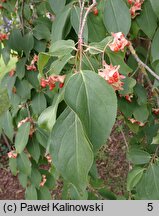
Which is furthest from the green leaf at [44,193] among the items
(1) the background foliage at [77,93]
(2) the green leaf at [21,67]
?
(2) the green leaf at [21,67]

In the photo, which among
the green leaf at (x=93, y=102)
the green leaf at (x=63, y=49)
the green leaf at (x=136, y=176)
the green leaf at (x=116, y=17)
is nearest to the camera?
the green leaf at (x=93, y=102)

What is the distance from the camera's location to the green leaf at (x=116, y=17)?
3.18 ft

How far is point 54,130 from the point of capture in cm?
66

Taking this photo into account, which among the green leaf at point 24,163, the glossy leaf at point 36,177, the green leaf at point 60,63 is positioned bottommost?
the glossy leaf at point 36,177

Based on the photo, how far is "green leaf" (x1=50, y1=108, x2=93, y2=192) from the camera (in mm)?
A: 627

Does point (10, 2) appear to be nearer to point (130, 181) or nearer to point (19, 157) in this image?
point (19, 157)

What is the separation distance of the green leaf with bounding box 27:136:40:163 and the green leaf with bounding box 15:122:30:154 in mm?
110

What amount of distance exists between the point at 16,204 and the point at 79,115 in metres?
0.86

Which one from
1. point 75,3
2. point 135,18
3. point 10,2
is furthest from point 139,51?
point 10,2

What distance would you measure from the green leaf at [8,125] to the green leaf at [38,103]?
151 millimetres

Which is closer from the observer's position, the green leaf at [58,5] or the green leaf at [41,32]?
the green leaf at [58,5]

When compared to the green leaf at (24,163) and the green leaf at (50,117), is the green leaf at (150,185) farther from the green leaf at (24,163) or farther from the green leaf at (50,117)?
the green leaf at (50,117)

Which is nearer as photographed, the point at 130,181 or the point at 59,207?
the point at 59,207

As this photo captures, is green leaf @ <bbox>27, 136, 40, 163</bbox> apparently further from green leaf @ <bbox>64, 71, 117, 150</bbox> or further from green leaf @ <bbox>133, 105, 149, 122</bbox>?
green leaf @ <bbox>64, 71, 117, 150</bbox>
